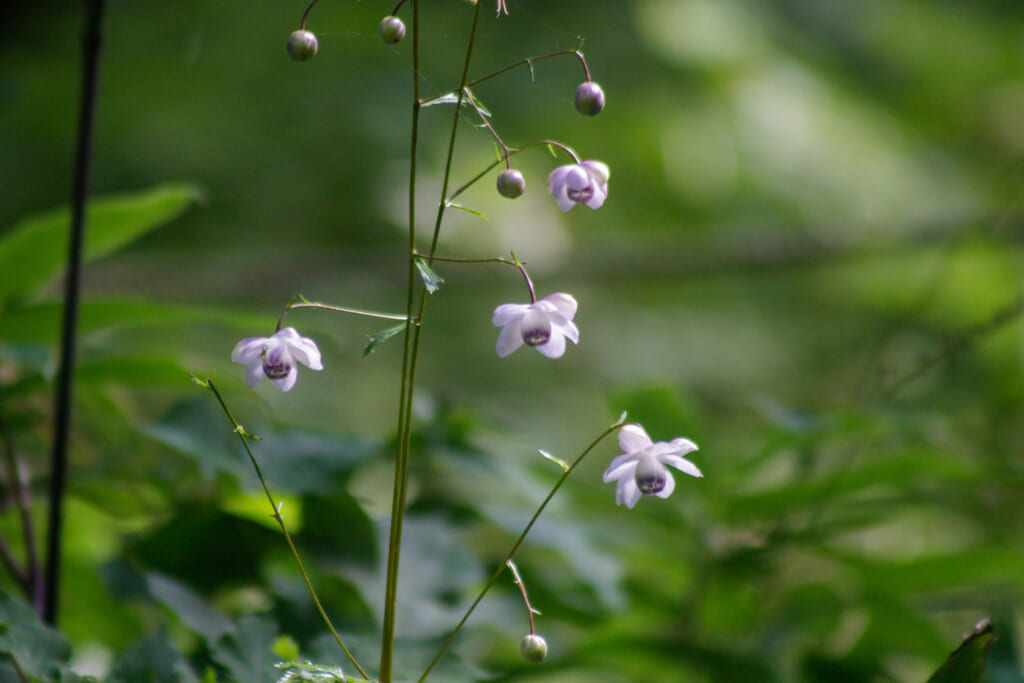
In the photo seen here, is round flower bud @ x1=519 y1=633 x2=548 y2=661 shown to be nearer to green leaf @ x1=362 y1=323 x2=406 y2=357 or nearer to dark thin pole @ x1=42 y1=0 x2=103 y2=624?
green leaf @ x1=362 y1=323 x2=406 y2=357

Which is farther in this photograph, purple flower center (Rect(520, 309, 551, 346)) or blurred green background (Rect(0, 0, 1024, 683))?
blurred green background (Rect(0, 0, 1024, 683))

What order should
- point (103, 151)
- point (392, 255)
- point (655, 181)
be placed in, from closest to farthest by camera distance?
1. point (392, 255)
2. point (103, 151)
3. point (655, 181)

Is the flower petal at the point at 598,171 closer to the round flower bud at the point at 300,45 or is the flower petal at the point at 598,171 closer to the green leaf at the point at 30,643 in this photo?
the round flower bud at the point at 300,45

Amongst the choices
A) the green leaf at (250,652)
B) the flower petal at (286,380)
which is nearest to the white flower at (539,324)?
the flower petal at (286,380)

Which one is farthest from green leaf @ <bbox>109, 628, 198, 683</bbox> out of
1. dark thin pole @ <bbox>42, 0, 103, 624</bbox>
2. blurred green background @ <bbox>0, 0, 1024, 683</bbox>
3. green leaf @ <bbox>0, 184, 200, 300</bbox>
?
green leaf @ <bbox>0, 184, 200, 300</bbox>

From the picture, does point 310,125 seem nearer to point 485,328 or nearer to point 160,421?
point 485,328

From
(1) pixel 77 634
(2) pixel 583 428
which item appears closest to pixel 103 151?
(2) pixel 583 428

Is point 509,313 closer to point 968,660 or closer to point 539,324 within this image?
point 539,324
